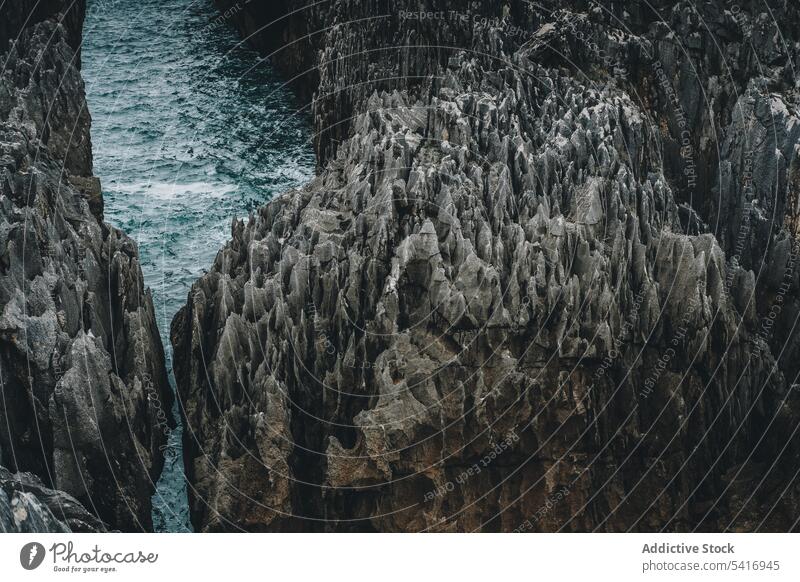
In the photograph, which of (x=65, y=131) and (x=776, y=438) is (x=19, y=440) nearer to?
(x=65, y=131)

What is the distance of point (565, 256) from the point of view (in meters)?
46.4

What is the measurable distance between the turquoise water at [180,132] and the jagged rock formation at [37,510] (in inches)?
462

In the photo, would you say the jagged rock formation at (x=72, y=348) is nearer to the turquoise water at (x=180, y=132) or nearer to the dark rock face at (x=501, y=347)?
the dark rock face at (x=501, y=347)

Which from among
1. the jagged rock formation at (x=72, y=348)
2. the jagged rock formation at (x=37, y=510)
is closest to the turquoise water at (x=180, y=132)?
the jagged rock formation at (x=72, y=348)

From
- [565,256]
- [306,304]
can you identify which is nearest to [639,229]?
[565,256]

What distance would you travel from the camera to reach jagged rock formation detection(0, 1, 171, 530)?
43.0 metres

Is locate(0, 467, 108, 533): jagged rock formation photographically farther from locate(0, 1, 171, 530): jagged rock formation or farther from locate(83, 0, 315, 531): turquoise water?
locate(83, 0, 315, 531): turquoise water

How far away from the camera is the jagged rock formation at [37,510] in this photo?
1417 inches

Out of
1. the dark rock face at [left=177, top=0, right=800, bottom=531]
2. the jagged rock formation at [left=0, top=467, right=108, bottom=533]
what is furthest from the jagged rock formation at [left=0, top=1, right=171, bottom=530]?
the dark rock face at [left=177, top=0, right=800, bottom=531]

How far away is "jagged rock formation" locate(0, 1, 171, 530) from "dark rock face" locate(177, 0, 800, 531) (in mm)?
1913

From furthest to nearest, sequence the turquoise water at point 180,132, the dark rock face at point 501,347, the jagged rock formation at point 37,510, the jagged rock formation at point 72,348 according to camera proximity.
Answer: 1. the turquoise water at point 180,132
2. the dark rock face at point 501,347
3. the jagged rock formation at point 72,348
4. the jagged rock formation at point 37,510

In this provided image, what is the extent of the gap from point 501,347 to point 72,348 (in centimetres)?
1382

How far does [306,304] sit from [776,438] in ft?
53.6
